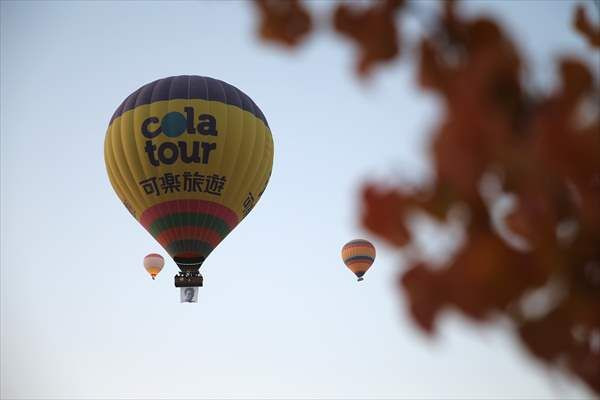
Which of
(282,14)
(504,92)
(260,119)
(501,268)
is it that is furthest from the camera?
(260,119)

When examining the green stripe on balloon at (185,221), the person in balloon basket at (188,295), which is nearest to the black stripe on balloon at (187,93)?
the green stripe on balloon at (185,221)

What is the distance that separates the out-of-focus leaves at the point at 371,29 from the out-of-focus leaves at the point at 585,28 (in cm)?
132

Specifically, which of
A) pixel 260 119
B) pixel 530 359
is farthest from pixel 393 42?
pixel 260 119

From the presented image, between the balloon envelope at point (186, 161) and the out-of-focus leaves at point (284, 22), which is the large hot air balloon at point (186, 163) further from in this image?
the out-of-focus leaves at point (284, 22)

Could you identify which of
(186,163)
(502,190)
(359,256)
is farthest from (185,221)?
(502,190)

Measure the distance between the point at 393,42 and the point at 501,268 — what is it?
3.39 ft

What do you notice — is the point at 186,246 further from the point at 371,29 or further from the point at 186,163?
the point at 371,29

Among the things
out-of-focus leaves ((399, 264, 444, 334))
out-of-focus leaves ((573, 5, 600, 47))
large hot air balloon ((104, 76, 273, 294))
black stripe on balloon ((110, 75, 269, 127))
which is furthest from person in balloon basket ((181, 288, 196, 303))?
out-of-focus leaves ((399, 264, 444, 334))

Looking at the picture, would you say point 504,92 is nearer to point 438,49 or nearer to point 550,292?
point 438,49

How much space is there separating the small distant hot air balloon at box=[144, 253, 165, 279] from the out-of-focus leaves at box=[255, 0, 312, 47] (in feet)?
141

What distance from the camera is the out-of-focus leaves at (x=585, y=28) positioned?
129 inches

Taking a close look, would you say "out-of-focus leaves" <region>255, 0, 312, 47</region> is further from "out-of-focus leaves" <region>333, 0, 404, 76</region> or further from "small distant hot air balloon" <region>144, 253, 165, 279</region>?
"small distant hot air balloon" <region>144, 253, 165, 279</region>

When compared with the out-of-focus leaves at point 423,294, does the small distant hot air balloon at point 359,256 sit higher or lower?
higher

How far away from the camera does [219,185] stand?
84.9ft
